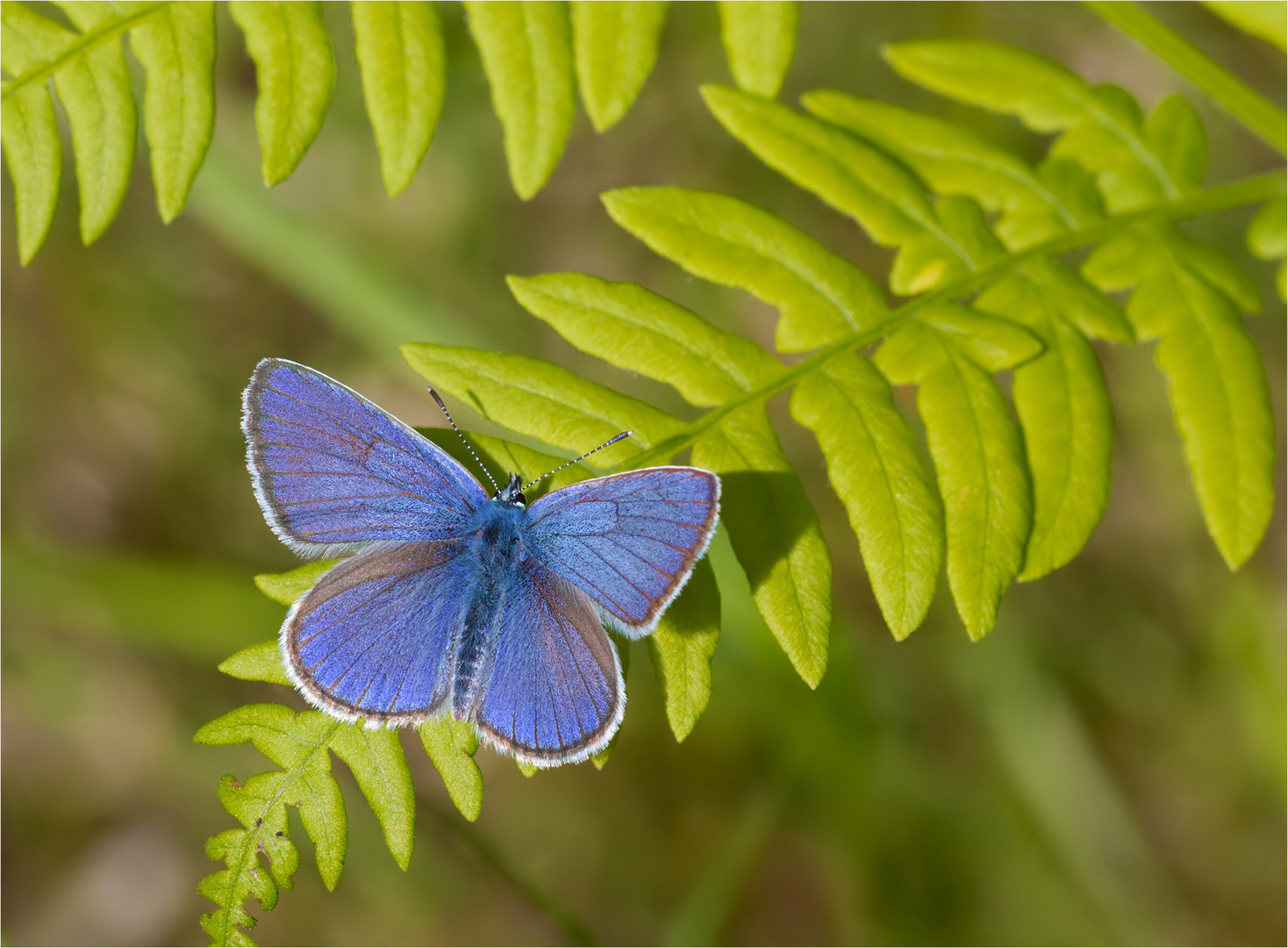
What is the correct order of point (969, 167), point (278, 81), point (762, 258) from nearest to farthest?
point (278, 81) → point (762, 258) → point (969, 167)

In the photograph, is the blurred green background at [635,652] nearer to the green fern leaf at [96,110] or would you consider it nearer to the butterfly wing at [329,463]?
the butterfly wing at [329,463]

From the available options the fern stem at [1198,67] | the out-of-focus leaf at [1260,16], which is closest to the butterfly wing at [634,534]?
the fern stem at [1198,67]

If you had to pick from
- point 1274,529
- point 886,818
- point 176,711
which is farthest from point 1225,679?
point 176,711

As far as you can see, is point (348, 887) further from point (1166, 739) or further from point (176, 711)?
point (1166, 739)

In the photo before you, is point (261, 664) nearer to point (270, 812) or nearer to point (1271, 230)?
point (270, 812)

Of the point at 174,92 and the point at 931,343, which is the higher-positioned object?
the point at 931,343

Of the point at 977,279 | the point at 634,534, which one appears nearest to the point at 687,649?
the point at 634,534

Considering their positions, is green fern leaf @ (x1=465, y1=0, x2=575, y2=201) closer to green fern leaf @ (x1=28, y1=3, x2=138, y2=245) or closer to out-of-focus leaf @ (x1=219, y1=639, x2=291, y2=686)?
green fern leaf @ (x1=28, y1=3, x2=138, y2=245)
